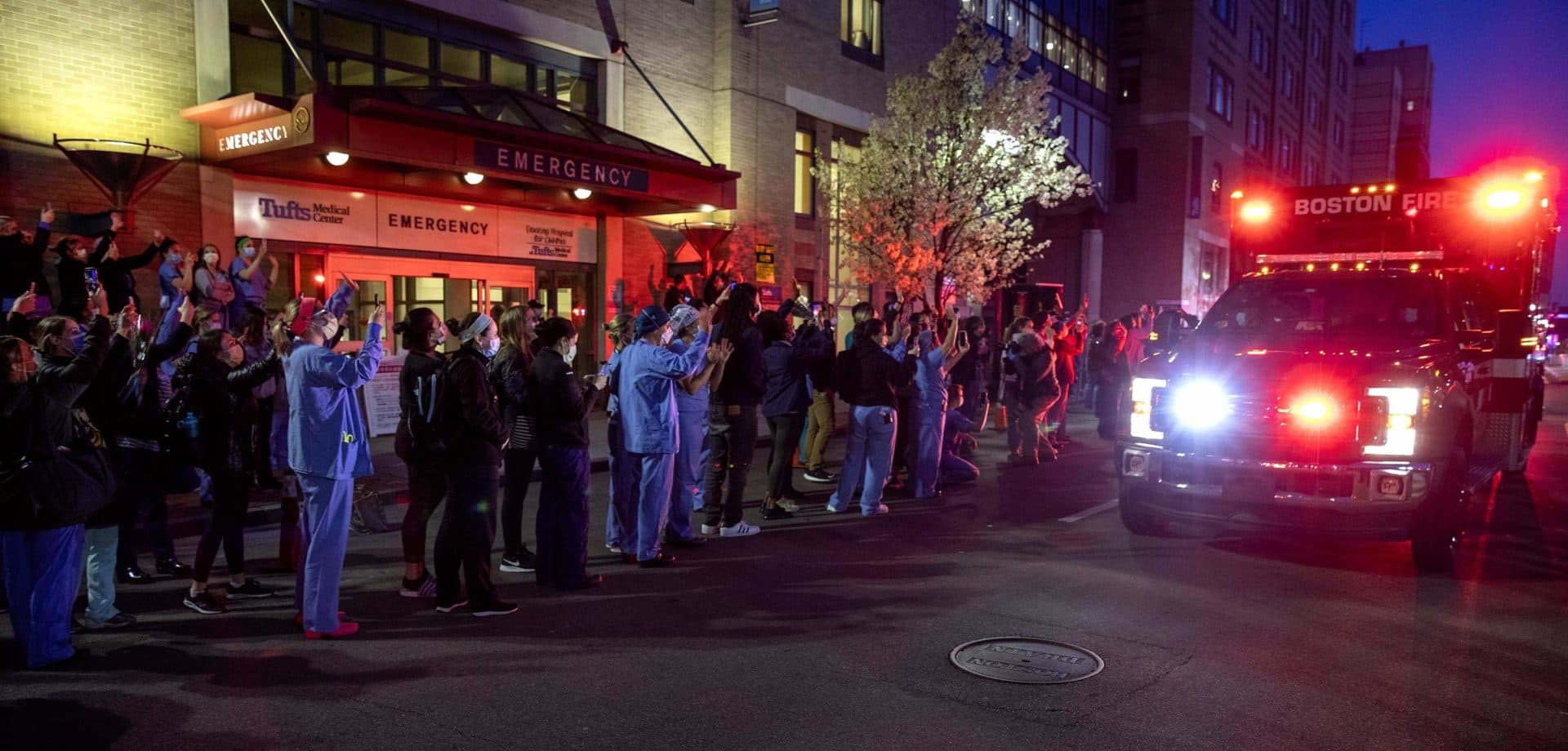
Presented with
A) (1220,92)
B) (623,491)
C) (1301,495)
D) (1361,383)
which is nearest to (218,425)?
(623,491)

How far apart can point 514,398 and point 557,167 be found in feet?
27.1

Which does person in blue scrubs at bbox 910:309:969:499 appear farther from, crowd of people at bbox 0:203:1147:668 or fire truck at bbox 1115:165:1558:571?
fire truck at bbox 1115:165:1558:571

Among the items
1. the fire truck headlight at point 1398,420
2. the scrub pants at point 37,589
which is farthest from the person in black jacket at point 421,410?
the fire truck headlight at point 1398,420

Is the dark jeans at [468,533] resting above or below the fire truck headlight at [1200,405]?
below

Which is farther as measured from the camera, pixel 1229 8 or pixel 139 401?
pixel 1229 8

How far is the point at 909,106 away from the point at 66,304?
15391mm

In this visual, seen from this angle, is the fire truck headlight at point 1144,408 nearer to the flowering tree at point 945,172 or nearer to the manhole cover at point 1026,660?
the manhole cover at point 1026,660

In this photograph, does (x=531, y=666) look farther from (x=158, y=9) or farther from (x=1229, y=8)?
(x=1229, y=8)

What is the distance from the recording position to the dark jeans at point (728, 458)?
26.1 feet

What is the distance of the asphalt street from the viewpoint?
13.7 feet

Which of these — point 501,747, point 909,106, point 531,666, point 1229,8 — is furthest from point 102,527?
point 1229,8

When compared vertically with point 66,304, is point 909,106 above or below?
above

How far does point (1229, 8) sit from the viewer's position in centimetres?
3872

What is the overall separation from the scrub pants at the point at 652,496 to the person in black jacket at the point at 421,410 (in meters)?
1.35
